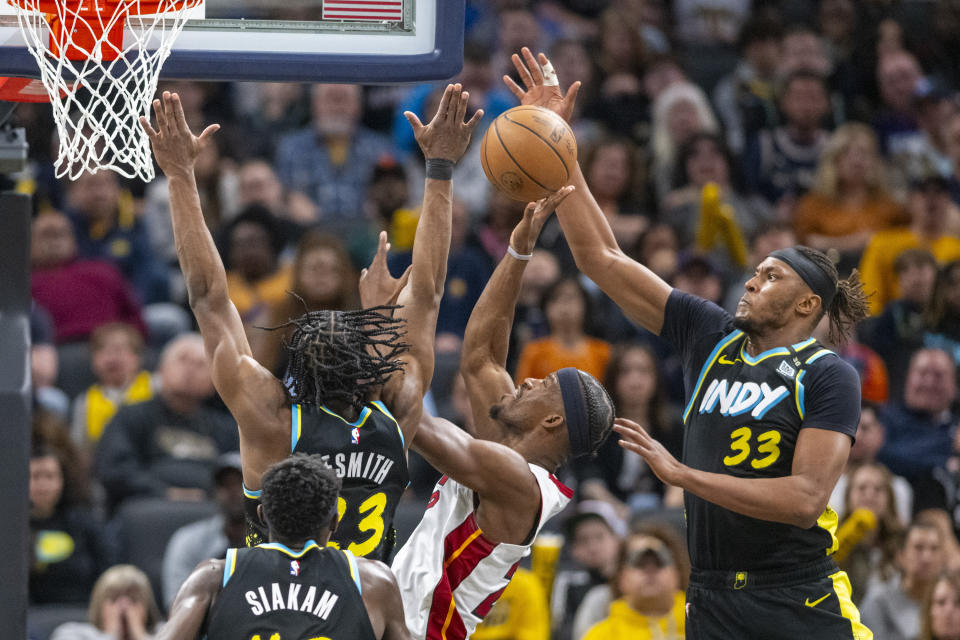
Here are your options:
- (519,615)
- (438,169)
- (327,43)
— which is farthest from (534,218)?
(519,615)

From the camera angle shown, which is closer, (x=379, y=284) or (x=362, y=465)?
(x=362, y=465)

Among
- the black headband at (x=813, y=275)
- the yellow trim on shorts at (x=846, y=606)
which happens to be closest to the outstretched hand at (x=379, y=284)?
the black headband at (x=813, y=275)

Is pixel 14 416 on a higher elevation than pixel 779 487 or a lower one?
lower

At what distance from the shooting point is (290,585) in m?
4.27

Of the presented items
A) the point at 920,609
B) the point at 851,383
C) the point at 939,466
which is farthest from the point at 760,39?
the point at 851,383

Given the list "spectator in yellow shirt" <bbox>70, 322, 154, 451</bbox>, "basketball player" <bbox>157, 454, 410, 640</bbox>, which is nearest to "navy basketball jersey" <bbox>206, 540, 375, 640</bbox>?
"basketball player" <bbox>157, 454, 410, 640</bbox>

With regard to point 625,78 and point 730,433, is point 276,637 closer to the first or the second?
point 730,433

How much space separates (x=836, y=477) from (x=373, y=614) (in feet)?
5.79

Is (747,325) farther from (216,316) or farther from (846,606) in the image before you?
(216,316)

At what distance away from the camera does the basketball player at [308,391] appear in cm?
480

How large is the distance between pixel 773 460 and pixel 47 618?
4356 mm

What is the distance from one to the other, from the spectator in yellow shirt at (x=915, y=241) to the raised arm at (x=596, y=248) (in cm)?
521

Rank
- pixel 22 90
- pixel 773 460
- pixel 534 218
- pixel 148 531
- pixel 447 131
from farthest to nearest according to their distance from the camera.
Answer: pixel 148 531 < pixel 534 218 < pixel 447 131 < pixel 22 90 < pixel 773 460

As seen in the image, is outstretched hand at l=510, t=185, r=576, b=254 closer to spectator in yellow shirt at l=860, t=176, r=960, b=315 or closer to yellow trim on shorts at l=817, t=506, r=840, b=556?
yellow trim on shorts at l=817, t=506, r=840, b=556
